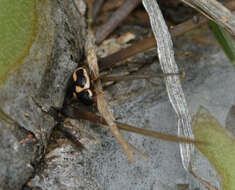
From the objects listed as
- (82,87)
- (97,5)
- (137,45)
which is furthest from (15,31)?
(97,5)

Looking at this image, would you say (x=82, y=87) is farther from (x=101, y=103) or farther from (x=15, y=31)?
(x=15, y=31)

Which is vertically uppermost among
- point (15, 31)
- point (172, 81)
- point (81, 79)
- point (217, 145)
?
point (15, 31)

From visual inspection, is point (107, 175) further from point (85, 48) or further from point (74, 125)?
point (85, 48)

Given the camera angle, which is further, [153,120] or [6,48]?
[153,120]

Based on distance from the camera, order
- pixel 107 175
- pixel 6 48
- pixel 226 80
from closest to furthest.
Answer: pixel 6 48 < pixel 107 175 < pixel 226 80

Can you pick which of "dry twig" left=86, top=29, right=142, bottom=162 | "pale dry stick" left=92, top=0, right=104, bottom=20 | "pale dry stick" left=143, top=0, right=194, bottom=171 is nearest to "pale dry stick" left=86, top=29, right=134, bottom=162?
"dry twig" left=86, top=29, right=142, bottom=162

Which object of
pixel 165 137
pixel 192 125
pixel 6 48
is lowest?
pixel 192 125

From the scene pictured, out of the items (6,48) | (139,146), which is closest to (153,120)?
(139,146)
